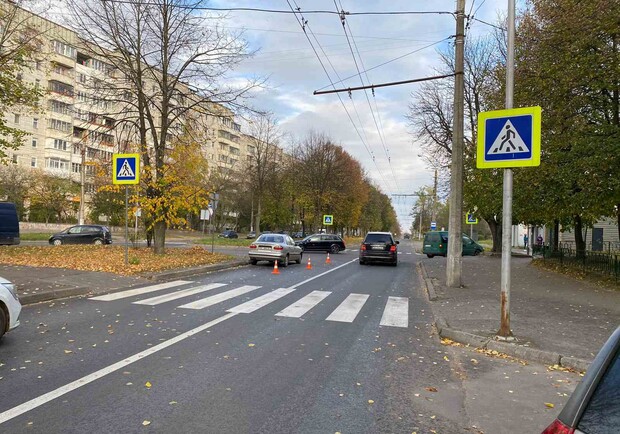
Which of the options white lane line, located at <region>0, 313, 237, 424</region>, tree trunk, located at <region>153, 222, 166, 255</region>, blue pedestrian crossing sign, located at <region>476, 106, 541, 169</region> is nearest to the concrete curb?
blue pedestrian crossing sign, located at <region>476, 106, 541, 169</region>

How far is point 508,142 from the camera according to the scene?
23.1ft

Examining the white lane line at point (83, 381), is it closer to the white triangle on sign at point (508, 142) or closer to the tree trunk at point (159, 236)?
the white triangle on sign at point (508, 142)

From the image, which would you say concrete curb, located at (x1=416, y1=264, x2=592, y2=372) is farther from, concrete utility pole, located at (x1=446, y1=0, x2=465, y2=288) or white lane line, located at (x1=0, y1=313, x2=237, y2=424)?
concrete utility pole, located at (x1=446, y1=0, x2=465, y2=288)

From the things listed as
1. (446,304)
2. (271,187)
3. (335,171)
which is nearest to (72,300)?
(446,304)

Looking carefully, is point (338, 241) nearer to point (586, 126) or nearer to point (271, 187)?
point (271, 187)

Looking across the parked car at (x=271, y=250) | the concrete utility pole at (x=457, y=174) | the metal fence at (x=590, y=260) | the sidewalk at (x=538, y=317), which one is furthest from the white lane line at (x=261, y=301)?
the metal fence at (x=590, y=260)

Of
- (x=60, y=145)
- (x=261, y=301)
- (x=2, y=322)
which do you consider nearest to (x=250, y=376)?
(x=2, y=322)

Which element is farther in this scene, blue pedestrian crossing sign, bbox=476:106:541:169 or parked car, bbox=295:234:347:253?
parked car, bbox=295:234:347:253

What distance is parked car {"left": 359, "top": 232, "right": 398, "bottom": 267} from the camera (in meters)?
23.5

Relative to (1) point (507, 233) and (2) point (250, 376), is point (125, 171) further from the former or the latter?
(1) point (507, 233)

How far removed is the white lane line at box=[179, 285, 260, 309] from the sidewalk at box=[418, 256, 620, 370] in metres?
4.78

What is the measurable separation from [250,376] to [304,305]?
5244mm

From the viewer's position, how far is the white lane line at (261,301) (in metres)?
9.50

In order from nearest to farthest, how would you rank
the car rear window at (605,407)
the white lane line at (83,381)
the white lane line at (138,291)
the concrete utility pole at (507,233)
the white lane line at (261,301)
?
1. the car rear window at (605,407)
2. the white lane line at (83,381)
3. the concrete utility pole at (507,233)
4. the white lane line at (261,301)
5. the white lane line at (138,291)
